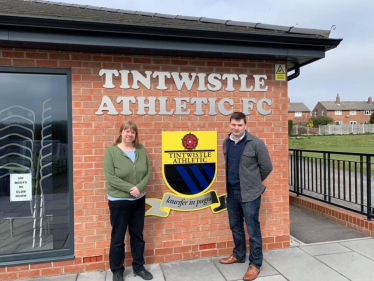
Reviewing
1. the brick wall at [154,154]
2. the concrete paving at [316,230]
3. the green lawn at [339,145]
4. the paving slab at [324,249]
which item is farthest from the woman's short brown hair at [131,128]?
the green lawn at [339,145]

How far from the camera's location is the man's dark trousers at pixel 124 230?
3230 mm

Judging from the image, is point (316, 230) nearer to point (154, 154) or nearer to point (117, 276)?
point (154, 154)

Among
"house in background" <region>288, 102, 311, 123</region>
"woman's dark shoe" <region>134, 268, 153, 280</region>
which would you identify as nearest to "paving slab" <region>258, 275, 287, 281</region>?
"woman's dark shoe" <region>134, 268, 153, 280</region>

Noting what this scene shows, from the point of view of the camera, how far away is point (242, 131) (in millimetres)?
3455

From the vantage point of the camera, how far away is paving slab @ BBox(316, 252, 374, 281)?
3.40m

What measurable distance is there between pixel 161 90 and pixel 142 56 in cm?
47

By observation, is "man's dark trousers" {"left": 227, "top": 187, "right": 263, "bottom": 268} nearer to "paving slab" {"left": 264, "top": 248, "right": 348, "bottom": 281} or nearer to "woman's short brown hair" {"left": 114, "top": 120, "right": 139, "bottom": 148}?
"paving slab" {"left": 264, "top": 248, "right": 348, "bottom": 281}

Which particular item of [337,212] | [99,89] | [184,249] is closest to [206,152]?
[184,249]

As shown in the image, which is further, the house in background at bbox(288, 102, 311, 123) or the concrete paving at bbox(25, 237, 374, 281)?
the house in background at bbox(288, 102, 311, 123)

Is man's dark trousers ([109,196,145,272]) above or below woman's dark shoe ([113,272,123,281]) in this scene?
above

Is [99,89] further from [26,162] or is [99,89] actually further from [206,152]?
[206,152]

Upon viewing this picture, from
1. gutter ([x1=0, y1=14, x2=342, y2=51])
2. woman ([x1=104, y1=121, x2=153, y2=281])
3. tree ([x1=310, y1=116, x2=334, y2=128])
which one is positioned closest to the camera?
gutter ([x1=0, y1=14, x2=342, y2=51])

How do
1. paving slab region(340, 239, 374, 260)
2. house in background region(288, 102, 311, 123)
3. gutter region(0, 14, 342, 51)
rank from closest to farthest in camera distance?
gutter region(0, 14, 342, 51), paving slab region(340, 239, 374, 260), house in background region(288, 102, 311, 123)

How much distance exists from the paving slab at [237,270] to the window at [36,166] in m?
1.81
